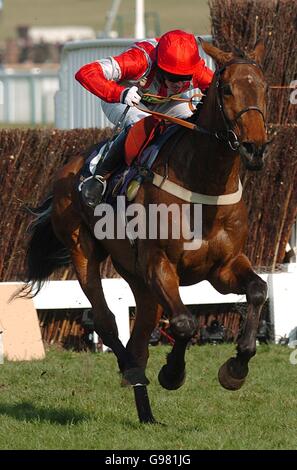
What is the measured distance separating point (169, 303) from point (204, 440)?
0.72 m

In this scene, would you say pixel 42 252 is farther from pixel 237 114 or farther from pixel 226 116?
pixel 237 114

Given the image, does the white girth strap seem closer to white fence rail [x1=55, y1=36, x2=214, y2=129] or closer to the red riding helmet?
the red riding helmet

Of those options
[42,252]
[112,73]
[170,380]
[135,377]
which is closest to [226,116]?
[112,73]

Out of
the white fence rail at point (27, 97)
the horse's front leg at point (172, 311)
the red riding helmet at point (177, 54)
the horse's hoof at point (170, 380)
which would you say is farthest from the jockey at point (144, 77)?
the white fence rail at point (27, 97)

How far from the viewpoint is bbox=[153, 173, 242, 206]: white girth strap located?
6023 millimetres

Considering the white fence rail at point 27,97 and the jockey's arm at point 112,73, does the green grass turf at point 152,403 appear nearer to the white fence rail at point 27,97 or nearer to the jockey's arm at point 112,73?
the jockey's arm at point 112,73

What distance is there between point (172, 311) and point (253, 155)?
1.02m

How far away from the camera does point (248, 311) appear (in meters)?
6.05

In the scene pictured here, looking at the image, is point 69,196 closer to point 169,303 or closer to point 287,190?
point 169,303

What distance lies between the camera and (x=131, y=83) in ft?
22.0

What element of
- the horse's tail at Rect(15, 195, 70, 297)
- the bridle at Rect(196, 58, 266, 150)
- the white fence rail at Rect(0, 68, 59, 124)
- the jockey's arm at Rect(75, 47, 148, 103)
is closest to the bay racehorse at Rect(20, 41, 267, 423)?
the bridle at Rect(196, 58, 266, 150)

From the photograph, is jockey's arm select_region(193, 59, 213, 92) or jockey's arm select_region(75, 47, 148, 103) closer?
jockey's arm select_region(75, 47, 148, 103)

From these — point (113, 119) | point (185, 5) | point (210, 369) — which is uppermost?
point (113, 119)
